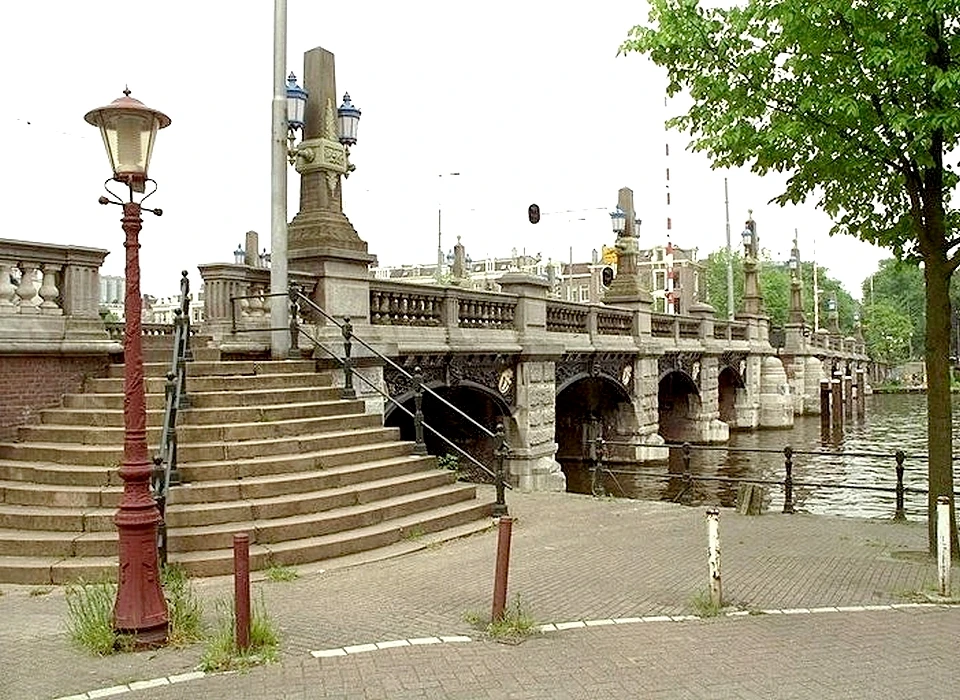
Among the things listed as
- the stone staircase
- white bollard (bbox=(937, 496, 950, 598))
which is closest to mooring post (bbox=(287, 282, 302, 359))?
the stone staircase

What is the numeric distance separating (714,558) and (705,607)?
1.28ft

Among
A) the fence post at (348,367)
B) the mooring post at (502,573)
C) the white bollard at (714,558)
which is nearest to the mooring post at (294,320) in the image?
the fence post at (348,367)

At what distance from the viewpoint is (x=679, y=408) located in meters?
32.2

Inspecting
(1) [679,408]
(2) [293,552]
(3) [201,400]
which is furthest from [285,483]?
(1) [679,408]

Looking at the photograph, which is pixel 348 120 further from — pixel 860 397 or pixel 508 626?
pixel 860 397

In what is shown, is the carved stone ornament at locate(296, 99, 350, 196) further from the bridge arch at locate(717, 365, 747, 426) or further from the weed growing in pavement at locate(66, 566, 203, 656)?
the bridge arch at locate(717, 365, 747, 426)

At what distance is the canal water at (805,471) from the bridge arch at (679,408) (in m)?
1.26

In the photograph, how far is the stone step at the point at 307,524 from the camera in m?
8.17

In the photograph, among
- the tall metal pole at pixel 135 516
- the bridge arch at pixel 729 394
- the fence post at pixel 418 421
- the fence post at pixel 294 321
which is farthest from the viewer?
the bridge arch at pixel 729 394

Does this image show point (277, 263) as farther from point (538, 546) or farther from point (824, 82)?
point (824, 82)

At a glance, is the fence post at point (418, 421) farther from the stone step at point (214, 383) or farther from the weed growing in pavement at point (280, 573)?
the weed growing in pavement at point (280, 573)

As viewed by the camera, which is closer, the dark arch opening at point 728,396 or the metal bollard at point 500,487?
the metal bollard at point 500,487

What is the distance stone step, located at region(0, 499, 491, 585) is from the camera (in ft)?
25.1

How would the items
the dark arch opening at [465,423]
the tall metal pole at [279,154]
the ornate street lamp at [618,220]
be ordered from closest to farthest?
the tall metal pole at [279,154], the dark arch opening at [465,423], the ornate street lamp at [618,220]
